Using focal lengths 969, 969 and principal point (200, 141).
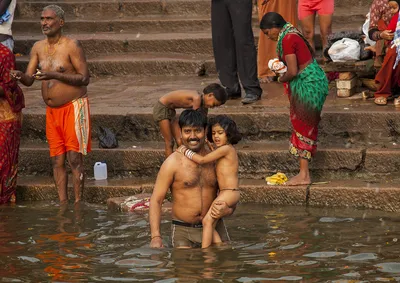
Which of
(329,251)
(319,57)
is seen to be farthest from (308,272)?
(319,57)

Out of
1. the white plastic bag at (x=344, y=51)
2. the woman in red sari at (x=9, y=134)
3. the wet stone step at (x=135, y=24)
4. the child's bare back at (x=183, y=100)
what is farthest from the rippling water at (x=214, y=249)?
the wet stone step at (x=135, y=24)

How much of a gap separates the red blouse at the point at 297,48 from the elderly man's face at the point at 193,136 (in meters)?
1.97

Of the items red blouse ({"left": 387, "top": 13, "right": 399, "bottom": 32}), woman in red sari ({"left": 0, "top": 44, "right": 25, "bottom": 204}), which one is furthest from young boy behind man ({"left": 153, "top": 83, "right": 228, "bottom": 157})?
red blouse ({"left": 387, "top": 13, "right": 399, "bottom": 32})

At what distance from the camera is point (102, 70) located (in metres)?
12.5

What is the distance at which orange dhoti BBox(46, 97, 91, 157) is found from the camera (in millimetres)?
9281

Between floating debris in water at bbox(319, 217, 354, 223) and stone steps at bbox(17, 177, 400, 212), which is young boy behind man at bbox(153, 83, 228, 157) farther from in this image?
floating debris in water at bbox(319, 217, 354, 223)

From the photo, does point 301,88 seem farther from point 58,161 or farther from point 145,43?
point 145,43

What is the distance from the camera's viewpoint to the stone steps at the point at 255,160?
365 inches

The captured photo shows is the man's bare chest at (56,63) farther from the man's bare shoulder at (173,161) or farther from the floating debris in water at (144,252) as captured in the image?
the floating debris in water at (144,252)

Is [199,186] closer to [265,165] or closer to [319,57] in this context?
[265,165]

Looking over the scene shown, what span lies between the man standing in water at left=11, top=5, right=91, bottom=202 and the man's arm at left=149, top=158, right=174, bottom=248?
2.15m

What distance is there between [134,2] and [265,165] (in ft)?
16.5

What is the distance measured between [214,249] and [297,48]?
249cm

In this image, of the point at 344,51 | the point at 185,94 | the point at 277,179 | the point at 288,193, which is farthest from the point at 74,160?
the point at 344,51
